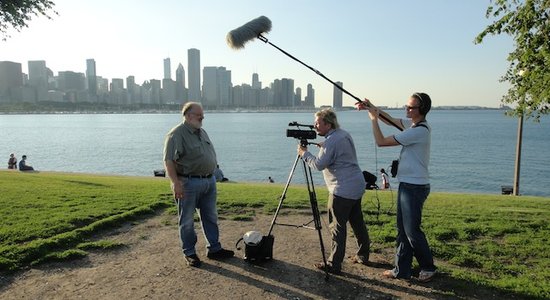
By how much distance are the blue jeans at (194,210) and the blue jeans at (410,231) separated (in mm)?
2402

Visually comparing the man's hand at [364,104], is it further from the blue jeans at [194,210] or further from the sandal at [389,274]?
the blue jeans at [194,210]

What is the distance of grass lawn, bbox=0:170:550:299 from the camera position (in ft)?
17.0

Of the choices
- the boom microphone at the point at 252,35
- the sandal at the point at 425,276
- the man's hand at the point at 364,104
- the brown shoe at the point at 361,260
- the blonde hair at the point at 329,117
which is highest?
the boom microphone at the point at 252,35

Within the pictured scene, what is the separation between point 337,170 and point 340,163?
0.09 meters

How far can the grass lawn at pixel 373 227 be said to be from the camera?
517 cm

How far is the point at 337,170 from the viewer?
4.82 metres

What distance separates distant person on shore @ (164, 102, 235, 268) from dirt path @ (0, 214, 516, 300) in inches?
16.0

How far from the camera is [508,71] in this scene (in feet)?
31.5

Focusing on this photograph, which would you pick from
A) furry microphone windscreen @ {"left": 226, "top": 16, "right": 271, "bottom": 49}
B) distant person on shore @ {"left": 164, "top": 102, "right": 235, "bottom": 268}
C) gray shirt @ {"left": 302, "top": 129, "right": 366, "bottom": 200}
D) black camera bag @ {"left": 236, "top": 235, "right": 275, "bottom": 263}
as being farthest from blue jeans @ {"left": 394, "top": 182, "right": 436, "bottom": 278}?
furry microphone windscreen @ {"left": 226, "top": 16, "right": 271, "bottom": 49}

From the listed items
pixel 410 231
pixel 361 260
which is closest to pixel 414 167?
pixel 410 231

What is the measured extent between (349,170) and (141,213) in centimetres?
487

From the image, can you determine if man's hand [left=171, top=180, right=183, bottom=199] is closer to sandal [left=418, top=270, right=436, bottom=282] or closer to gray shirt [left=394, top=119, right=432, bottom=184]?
gray shirt [left=394, top=119, right=432, bottom=184]

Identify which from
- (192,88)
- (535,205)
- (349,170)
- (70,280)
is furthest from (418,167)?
(192,88)

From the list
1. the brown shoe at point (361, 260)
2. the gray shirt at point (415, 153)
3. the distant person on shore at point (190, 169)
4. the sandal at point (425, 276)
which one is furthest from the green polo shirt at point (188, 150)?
the sandal at point (425, 276)
